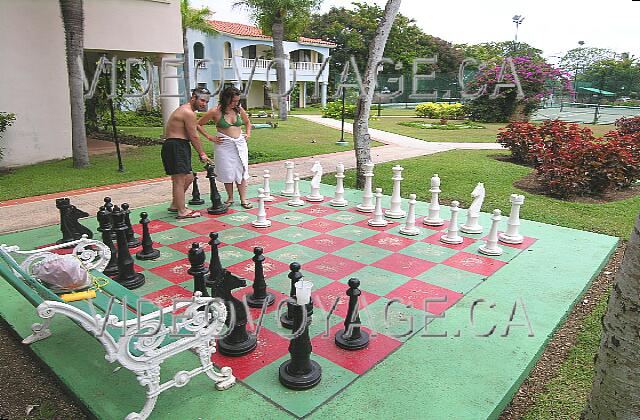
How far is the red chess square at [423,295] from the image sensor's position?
3.86 meters

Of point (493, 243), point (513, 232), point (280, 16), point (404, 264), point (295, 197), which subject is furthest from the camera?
point (280, 16)

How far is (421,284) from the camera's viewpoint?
13.9 feet

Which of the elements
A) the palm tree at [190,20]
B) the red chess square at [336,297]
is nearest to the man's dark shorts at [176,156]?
the red chess square at [336,297]

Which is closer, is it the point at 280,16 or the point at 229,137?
the point at 229,137

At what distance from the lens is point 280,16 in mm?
23125

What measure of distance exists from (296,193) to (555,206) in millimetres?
4097

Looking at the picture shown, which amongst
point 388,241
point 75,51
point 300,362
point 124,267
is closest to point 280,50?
point 75,51

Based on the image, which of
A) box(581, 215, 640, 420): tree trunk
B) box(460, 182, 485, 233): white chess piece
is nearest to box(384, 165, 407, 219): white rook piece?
box(460, 182, 485, 233): white chess piece

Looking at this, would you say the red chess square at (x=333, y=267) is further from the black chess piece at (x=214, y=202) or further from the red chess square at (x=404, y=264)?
the black chess piece at (x=214, y=202)

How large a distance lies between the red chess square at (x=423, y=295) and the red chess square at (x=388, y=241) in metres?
0.92

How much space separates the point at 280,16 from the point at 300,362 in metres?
23.1

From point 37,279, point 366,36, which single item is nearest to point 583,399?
point 37,279

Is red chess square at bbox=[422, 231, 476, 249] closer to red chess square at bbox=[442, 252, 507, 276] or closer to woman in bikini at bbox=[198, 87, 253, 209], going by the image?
red chess square at bbox=[442, 252, 507, 276]

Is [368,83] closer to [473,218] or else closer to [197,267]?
[473,218]
